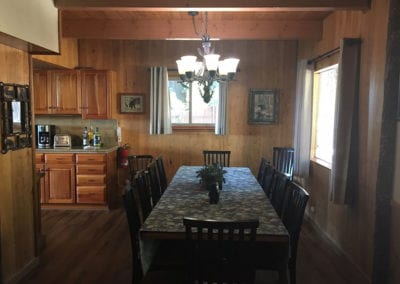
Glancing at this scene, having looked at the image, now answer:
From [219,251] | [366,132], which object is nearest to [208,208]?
[219,251]

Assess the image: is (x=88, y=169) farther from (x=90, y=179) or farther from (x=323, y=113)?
(x=323, y=113)

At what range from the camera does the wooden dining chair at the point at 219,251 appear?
6.25 feet

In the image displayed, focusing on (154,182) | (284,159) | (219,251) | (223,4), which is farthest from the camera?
(284,159)

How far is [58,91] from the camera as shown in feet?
17.3

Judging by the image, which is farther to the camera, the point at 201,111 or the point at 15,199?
the point at 201,111

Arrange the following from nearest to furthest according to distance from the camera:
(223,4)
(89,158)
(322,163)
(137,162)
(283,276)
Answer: (283,276)
(223,4)
(322,163)
(89,158)
(137,162)

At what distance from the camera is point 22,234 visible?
3.07 meters

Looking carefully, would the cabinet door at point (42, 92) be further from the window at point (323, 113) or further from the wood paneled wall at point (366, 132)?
the wood paneled wall at point (366, 132)

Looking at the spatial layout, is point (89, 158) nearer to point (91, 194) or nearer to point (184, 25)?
point (91, 194)

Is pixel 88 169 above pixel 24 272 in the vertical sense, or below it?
above

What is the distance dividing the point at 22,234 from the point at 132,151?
2.76 meters

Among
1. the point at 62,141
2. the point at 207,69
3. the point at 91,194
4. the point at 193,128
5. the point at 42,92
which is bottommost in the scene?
the point at 91,194

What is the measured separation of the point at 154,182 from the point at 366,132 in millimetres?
2036

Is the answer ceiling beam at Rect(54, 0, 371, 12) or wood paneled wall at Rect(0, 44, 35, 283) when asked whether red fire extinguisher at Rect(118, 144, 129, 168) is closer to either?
wood paneled wall at Rect(0, 44, 35, 283)
